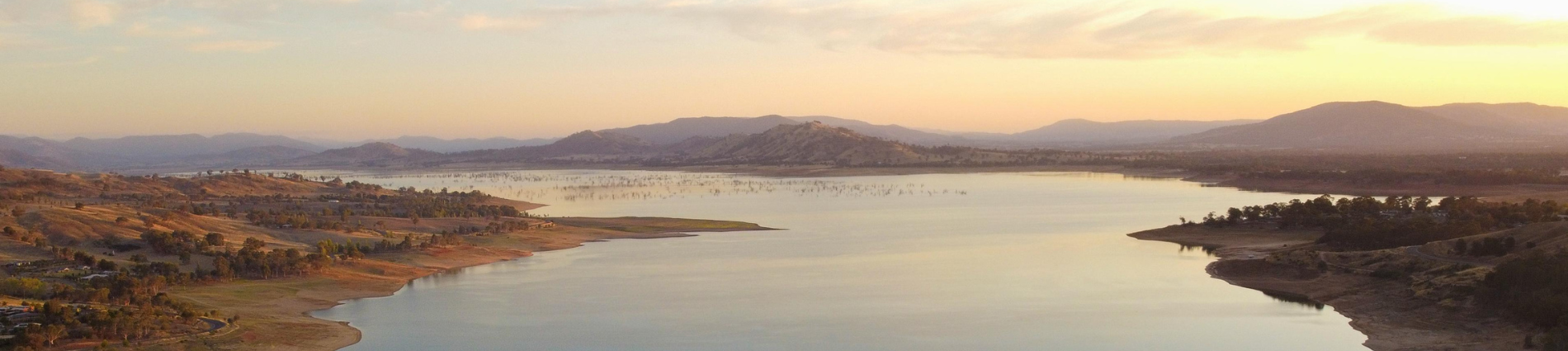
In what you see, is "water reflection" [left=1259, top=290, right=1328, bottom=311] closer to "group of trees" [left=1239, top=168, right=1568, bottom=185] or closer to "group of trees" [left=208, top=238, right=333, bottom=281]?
"group of trees" [left=208, top=238, right=333, bottom=281]

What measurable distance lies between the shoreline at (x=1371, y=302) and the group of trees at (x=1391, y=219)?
1.72 metres

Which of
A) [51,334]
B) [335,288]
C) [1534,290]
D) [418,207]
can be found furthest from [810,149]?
[51,334]

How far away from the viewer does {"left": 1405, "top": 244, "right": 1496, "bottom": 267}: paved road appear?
33.2m

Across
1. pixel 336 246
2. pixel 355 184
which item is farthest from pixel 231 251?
pixel 355 184

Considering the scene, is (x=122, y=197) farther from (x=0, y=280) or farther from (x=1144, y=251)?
(x=1144, y=251)

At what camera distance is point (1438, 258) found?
114ft

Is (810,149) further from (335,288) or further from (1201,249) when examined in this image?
(335,288)

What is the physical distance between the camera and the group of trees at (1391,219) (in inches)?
1577

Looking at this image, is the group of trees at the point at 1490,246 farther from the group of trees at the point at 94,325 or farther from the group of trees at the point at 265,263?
the group of trees at the point at 265,263

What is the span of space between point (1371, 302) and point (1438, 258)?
421 centimetres

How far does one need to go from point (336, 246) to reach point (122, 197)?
3056 cm

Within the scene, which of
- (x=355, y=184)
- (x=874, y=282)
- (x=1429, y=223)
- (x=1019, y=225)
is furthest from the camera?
(x=355, y=184)

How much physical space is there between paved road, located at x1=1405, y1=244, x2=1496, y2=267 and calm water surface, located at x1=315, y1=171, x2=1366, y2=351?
458cm

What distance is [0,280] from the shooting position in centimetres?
2980
